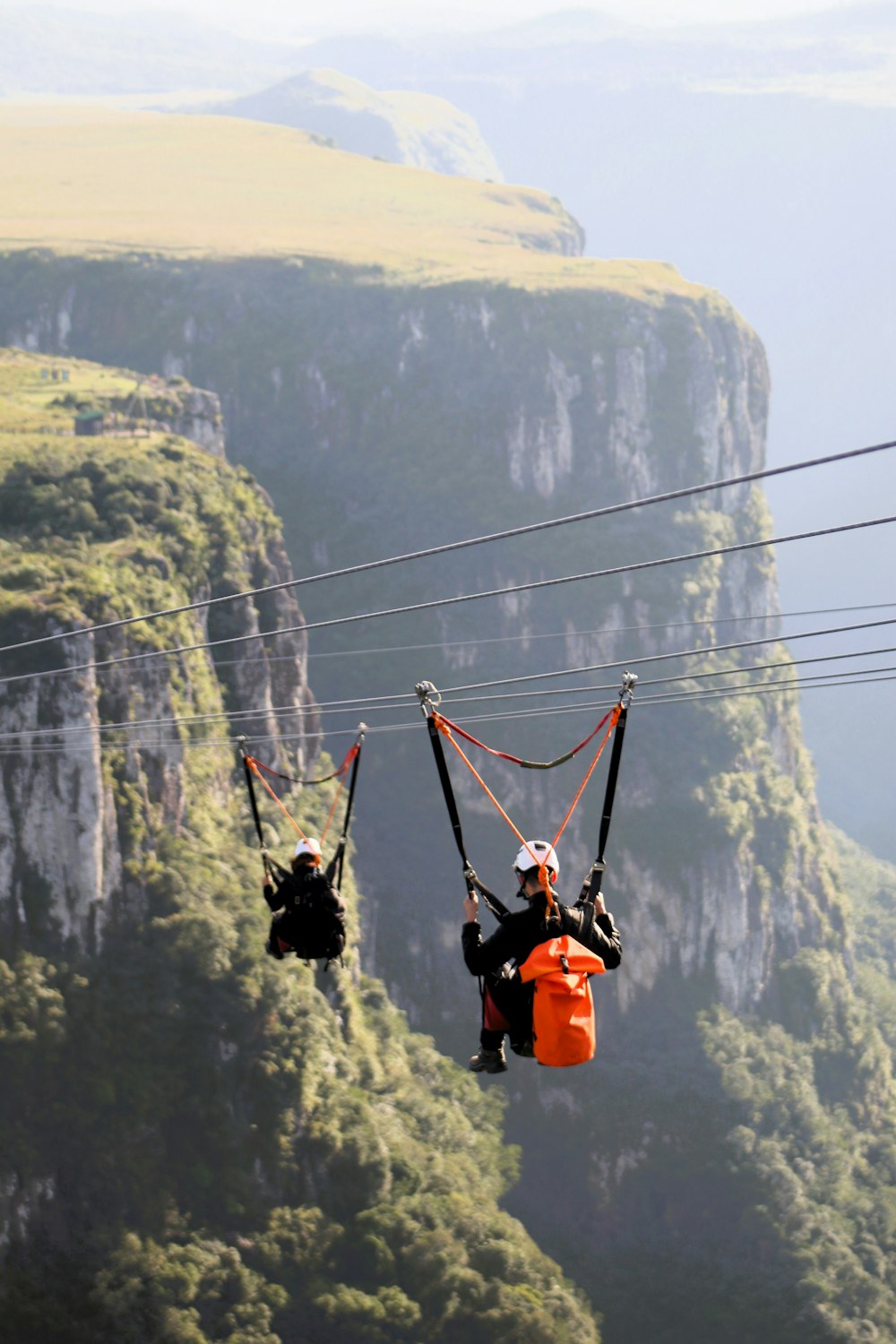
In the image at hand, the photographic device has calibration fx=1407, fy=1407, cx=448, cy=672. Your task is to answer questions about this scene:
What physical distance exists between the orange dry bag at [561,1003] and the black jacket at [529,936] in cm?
54

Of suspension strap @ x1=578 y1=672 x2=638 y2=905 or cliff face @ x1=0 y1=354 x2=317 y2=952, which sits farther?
cliff face @ x1=0 y1=354 x2=317 y2=952

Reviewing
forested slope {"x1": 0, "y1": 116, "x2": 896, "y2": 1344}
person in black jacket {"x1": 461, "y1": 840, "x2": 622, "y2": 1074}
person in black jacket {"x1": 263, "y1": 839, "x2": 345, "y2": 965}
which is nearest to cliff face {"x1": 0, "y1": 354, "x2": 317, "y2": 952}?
forested slope {"x1": 0, "y1": 116, "x2": 896, "y2": 1344}

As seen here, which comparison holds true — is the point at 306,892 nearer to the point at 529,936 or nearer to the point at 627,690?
the point at 529,936

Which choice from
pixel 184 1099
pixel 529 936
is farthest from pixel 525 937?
pixel 184 1099

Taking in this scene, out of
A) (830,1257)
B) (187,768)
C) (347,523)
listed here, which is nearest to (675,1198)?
(830,1257)

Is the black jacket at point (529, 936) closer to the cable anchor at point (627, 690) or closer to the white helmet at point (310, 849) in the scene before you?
the cable anchor at point (627, 690)

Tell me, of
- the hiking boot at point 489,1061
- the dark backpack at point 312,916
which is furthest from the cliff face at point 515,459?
the hiking boot at point 489,1061

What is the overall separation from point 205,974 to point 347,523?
61.1 meters

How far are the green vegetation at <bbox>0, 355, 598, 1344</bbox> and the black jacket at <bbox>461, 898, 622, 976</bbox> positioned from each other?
3256cm

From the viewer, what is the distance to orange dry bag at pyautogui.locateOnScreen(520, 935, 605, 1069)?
9984 mm

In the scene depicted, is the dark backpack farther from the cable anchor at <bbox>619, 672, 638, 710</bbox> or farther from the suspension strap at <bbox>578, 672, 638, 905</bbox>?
the cable anchor at <bbox>619, 672, 638, 710</bbox>

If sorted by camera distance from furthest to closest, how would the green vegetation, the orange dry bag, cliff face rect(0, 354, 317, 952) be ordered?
cliff face rect(0, 354, 317, 952) → the green vegetation → the orange dry bag

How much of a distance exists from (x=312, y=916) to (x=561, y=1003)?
7.03 m

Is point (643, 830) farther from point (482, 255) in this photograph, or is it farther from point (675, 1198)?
point (482, 255)
